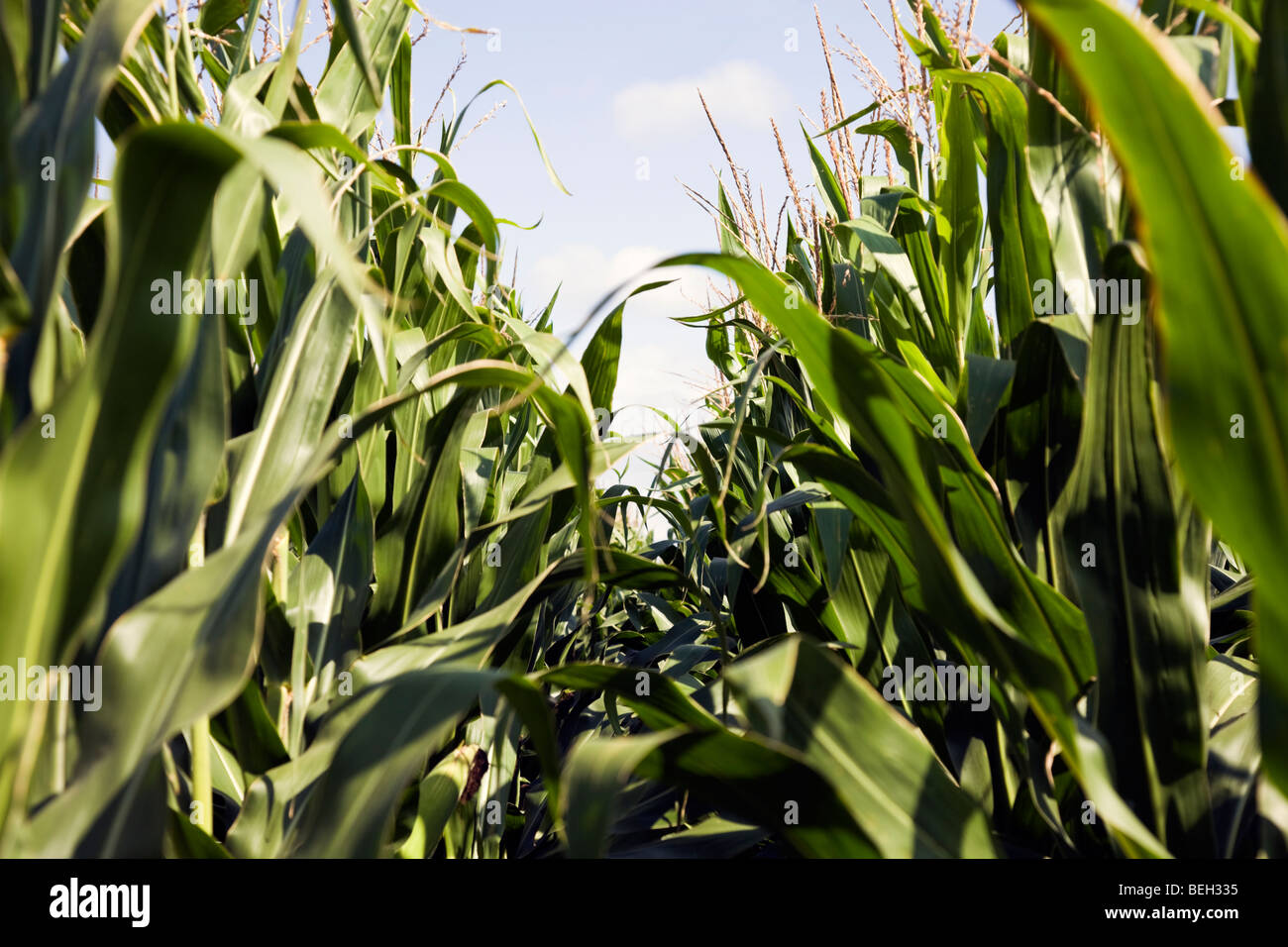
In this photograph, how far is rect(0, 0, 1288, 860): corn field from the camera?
0.35 metres

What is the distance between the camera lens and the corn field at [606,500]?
1.14ft

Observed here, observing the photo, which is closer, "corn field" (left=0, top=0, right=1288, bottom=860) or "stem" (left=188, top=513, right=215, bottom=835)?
"corn field" (left=0, top=0, right=1288, bottom=860)

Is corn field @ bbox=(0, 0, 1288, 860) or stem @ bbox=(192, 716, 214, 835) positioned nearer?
corn field @ bbox=(0, 0, 1288, 860)

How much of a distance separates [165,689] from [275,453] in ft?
0.78

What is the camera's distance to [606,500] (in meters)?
0.90

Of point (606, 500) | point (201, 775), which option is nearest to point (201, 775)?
point (201, 775)

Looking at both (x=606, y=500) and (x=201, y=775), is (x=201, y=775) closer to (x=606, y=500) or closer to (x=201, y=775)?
(x=201, y=775)

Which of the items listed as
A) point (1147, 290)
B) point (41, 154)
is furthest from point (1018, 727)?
point (41, 154)

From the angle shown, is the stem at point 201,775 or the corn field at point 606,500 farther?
the stem at point 201,775

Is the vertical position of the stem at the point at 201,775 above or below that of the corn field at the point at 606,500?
below

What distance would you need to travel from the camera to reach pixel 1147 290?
1.67 ft

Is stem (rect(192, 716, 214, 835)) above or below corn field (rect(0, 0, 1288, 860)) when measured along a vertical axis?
below

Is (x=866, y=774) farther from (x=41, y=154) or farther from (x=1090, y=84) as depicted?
(x=41, y=154)
